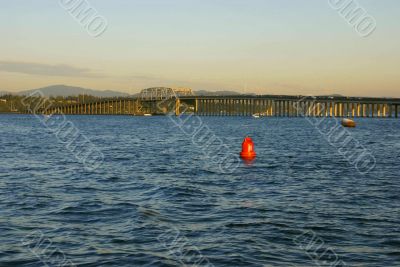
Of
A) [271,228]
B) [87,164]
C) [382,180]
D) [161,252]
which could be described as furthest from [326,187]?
[87,164]

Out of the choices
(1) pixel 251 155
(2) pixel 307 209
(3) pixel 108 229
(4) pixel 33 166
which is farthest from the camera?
(1) pixel 251 155

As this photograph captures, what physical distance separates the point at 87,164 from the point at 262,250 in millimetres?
29436

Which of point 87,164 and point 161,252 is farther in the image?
point 87,164

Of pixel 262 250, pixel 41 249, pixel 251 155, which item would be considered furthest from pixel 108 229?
pixel 251 155

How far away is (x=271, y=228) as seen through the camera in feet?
70.3

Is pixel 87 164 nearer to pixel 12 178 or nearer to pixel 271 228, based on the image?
pixel 12 178

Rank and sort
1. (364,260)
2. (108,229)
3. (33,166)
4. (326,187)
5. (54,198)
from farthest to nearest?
(33,166)
(326,187)
(54,198)
(108,229)
(364,260)

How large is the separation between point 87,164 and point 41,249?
2788 centimetres

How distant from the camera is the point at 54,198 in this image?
27734mm

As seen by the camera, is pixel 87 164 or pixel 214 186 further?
pixel 87 164

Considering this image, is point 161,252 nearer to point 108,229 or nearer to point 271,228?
point 108,229

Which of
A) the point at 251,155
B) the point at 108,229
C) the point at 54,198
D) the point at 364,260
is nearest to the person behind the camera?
the point at 364,260

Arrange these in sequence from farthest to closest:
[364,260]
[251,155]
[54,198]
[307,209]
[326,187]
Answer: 1. [251,155]
2. [326,187]
3. [54,198]
4. [307,209]
5. [364,260]

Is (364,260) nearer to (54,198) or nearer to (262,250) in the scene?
(262,250)
